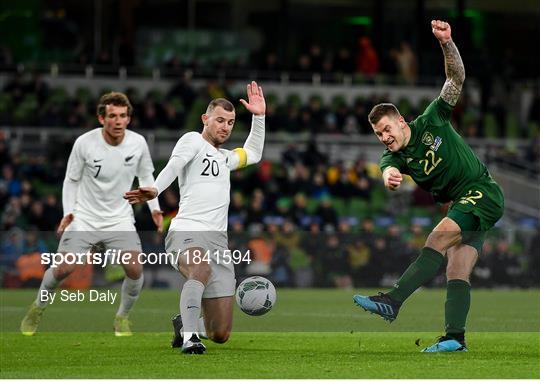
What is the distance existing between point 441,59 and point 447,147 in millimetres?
25415

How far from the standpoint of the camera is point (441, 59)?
3578 centimetres

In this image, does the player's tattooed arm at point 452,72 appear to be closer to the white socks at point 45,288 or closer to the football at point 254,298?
the football at point 254,298

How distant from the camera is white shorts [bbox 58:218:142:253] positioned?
13.2m

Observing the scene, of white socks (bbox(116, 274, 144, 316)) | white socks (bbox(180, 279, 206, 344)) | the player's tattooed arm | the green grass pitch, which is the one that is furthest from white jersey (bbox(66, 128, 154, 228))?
A: the player's tattooed arm

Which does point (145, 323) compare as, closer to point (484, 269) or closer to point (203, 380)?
point (203, 380)

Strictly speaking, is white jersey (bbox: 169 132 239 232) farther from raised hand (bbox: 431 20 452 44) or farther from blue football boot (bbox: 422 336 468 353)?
raised hand (bbox: 431 20 452 44)

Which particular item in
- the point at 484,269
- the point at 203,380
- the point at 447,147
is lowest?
the point at 484,269

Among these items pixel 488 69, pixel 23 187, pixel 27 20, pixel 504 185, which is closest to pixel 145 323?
pixel 23 187

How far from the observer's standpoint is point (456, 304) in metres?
10.6

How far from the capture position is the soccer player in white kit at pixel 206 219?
11062mm

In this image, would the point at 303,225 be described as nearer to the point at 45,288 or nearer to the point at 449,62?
the point at 45,288

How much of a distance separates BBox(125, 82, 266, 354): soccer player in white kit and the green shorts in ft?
6.40

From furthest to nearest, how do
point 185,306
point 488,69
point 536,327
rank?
point 488,69, point 536,327, point 185,306

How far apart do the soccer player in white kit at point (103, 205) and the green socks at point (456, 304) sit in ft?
11.2
